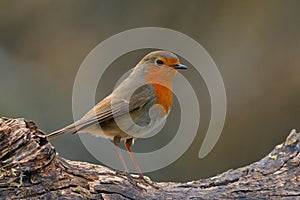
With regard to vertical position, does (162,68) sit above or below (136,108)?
above

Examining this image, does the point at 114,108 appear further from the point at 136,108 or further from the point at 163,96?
the point at 163,96

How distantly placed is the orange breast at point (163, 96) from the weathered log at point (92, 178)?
0.65 metres

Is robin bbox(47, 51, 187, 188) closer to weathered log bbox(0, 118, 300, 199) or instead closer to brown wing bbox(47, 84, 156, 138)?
brown wing bbox(47, 84, 156, 138)

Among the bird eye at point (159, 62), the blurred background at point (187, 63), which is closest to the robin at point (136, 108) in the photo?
the bird eye at point (159, 62)

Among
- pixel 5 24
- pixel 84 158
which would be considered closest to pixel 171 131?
pixel 84 158

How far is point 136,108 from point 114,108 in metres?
0.16

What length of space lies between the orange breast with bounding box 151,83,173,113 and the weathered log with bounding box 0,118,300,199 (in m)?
0.65

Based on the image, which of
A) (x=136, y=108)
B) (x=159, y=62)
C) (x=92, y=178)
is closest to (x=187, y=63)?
(x=159, y=62)

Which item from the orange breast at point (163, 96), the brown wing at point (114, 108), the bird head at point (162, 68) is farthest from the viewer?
the bird head at point (162, 68)

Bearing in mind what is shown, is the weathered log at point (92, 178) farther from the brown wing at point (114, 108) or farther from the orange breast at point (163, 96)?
the orange breast at point (163, 96)

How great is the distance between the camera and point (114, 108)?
159 inches

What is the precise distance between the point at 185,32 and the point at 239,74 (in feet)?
3.11

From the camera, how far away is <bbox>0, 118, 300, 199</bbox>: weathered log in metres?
2.88

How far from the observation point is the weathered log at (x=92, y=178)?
288 cm
